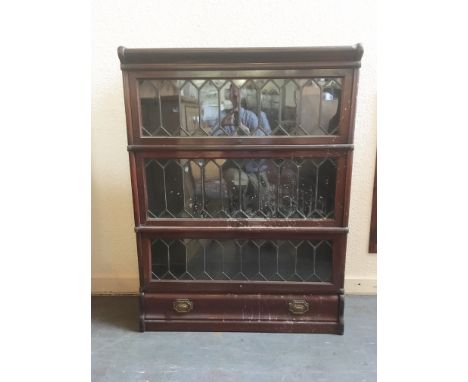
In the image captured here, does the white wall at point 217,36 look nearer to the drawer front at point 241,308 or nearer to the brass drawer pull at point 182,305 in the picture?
the drawer front at point 241,308

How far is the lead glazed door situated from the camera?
1123 millimetres

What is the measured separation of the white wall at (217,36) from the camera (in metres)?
1.39

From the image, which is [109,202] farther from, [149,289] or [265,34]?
[265,34]

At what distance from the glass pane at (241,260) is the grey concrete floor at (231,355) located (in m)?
0.24

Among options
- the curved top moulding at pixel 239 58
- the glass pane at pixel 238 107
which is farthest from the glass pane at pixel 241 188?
the curved top moulding at pixel 239 58

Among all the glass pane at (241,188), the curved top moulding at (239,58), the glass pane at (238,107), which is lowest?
the glass pane at (241,188)

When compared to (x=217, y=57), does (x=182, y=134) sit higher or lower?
lower

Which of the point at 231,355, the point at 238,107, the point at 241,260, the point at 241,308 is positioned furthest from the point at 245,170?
Answer: the point at 231,355

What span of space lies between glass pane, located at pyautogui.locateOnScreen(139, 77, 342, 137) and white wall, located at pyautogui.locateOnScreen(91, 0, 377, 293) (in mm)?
382

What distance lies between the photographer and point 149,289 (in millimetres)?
1291

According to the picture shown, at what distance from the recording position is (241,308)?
129 cm
